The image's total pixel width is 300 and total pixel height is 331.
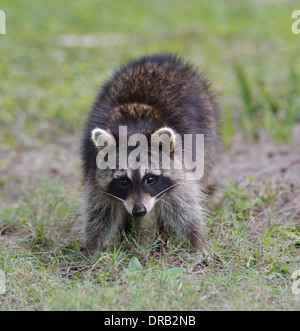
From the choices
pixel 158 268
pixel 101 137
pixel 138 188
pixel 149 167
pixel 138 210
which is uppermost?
pixel 101 137

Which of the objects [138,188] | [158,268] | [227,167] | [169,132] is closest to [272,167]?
[227,167]

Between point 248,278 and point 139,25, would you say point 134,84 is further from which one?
point 139,25

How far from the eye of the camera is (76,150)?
760 centimetres

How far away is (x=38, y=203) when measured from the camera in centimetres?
573

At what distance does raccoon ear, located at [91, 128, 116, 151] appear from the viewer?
4.49 meters

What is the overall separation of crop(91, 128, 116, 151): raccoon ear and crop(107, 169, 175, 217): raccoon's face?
0.89ft

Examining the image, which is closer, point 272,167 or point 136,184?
point 136,184

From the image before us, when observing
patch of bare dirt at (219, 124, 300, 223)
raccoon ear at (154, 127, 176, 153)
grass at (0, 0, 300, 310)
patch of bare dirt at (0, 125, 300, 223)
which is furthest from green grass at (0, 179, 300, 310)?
raccoon ear at (154, 127, 176, 153)

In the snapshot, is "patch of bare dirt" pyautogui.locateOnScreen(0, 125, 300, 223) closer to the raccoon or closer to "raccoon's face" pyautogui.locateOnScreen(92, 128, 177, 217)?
the raccoon

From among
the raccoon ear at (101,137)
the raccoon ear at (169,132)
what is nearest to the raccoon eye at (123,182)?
the raccoon ear at (101,137)

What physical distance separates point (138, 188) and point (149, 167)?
190 mm

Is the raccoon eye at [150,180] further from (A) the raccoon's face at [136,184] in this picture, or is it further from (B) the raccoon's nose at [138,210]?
(B) the raccoon's nose at [138,210]

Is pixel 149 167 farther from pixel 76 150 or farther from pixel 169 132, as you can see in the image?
pixel 76 150

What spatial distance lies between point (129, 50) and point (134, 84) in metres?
6.33
